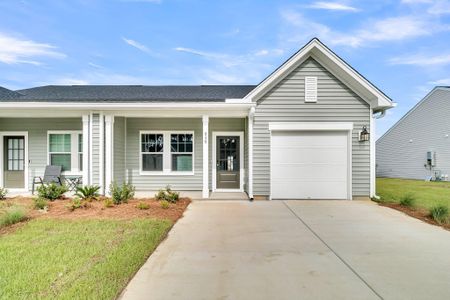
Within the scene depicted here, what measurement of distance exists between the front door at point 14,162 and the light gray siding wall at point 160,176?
4.18 metres

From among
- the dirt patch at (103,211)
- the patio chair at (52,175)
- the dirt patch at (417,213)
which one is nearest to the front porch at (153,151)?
the patio chair at (52,175)

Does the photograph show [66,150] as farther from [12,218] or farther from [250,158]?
[250,158]

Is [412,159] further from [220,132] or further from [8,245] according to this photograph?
[8,245]

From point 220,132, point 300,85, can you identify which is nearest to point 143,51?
point 220,132

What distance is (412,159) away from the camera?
2255 centimetres

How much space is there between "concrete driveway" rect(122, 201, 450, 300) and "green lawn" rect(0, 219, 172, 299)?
0.98 feet

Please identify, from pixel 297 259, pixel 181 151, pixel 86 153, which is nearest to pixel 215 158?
pixel 181 151

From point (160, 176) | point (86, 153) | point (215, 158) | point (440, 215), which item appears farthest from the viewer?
point (160, 176)

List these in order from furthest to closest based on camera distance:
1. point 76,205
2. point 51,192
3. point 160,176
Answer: point 160,176
point 51,192
point 76,205

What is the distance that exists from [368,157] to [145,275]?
8712 millimetres

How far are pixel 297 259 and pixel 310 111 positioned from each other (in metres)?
6.65

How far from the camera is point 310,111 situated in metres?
10.1

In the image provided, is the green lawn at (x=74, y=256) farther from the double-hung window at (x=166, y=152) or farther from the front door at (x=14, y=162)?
the front door at (x=14, y=162)

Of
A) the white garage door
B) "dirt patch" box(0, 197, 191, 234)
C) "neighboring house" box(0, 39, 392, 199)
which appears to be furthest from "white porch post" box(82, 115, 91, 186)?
the white garage door
